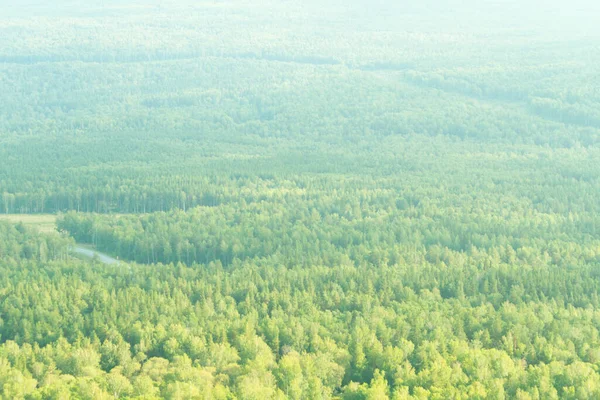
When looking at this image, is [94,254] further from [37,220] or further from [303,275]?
[303,275]

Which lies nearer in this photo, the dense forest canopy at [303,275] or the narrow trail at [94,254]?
the dense forest canopy at [303,275]

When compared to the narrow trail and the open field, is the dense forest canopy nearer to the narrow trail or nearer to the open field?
the narrow trail

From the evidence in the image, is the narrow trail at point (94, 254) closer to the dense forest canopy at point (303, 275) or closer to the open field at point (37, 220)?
the dense forest canopy at point (303, 275)

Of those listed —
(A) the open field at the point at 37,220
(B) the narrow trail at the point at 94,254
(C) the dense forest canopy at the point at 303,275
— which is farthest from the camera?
(A) the open field at the point at 37,220

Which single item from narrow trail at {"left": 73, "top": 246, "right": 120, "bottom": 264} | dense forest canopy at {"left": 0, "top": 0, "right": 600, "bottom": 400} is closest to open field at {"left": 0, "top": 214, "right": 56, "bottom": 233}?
dense forest canopy at {"left": 0, "top": 0, "right": 600, "bottom": 400}

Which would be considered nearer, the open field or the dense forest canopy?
the dense forest canopy

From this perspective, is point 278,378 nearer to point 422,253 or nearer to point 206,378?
point 206,378

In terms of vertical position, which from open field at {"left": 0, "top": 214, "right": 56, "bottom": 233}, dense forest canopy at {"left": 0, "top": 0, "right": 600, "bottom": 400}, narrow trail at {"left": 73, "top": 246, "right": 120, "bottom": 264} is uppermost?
dense forest canopy at {"left": 0, "top": 0, "right": 600, "bottom": 400}

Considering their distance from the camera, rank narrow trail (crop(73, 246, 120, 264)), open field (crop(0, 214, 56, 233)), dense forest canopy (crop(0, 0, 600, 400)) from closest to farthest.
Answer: dense forest canopy (crop(0, 0, 600, 400)), narrow trail (crop(73, 246, 120, 264)), open field (crop(0, 214, 56, 233))

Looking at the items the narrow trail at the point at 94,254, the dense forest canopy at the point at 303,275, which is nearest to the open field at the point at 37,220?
the dense forest canopy at the point at 303,275

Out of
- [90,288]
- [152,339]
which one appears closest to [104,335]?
[152,339]
